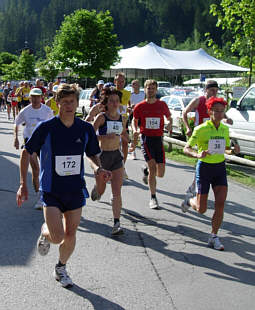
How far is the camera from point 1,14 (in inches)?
6097

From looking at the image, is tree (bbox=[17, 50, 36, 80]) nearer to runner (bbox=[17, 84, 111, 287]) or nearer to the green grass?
the green grass

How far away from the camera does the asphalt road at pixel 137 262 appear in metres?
3.81

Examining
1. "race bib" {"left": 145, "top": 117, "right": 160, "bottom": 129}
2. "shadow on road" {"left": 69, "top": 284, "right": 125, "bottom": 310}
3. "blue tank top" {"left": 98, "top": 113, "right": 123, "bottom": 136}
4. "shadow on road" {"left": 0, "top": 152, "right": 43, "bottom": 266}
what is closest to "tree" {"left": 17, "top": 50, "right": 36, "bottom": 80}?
"shadow on road" {"left": 0, "top": 152, "right": 43, "bottom": 266}

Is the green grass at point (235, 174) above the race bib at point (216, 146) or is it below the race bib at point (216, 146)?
below

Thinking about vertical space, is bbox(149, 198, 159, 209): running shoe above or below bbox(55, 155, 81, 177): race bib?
below

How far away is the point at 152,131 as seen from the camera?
23.5 feet

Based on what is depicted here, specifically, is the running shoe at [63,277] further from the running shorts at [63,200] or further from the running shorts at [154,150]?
the running shorts at [154,150]

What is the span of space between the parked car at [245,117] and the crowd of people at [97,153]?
3586 millimetres

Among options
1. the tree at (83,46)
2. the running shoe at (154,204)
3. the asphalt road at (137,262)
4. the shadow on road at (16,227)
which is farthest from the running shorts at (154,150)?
the tree at (83,46)

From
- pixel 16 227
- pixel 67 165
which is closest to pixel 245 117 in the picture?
pixel 16 227

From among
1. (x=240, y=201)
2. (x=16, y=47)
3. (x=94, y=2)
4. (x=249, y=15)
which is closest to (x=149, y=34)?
(x=94, y=2)

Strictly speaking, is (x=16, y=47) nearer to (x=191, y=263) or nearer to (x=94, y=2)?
(x=94, y=2)

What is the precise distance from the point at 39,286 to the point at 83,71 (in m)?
26.4

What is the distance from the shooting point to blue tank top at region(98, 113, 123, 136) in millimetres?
5914
